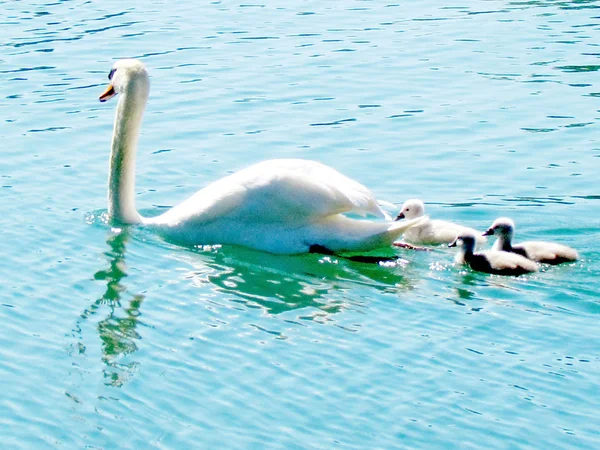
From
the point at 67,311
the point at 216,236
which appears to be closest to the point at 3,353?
the point at 67,311

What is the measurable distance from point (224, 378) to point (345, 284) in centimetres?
219

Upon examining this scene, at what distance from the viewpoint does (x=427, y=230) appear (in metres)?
11.4

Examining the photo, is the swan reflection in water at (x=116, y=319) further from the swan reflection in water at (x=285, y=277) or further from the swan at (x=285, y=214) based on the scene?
the swan at (x=285, y=214)

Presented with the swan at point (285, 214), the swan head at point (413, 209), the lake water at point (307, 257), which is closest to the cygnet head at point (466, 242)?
the lake water at point (307, 257)

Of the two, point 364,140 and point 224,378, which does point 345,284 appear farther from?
point 364,140

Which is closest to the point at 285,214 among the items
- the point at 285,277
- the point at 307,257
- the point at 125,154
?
the point at 307,257

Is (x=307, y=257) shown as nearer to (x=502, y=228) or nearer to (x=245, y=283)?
(x=245, y=283)

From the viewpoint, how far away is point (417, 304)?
31.9 feet

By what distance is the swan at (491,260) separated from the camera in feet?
33.9

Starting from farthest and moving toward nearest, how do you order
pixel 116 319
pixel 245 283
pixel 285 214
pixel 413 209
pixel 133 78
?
pixel 133 78 < pixel 413 209 < pixel 285 214 < pixel 245 283 < pixel 116 319

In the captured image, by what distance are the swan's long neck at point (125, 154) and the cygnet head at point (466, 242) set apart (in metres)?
3.08

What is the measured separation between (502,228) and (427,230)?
765mm

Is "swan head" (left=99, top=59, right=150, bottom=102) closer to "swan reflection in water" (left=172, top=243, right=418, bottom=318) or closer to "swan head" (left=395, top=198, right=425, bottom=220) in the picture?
"swan reflection in water" (left=172, top=243, right=418, bottom=318)

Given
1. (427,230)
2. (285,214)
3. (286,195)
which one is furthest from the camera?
(427,230)
